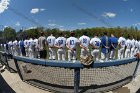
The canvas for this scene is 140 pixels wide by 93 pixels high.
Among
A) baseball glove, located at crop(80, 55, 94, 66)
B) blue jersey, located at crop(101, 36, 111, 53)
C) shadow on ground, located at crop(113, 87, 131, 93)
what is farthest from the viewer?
blue jersey, located at crop(101, 36, 111, 53)

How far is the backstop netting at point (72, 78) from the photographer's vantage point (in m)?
1.52

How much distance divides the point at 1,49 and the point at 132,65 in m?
0.99

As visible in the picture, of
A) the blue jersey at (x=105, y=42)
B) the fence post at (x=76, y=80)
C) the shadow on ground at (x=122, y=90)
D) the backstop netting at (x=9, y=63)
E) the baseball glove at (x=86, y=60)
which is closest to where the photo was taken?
the baseball glove at (x=86, y=60)

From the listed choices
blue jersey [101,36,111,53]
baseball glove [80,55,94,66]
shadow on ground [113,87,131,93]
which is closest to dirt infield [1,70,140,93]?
shadow on ground [113,87,131,93]

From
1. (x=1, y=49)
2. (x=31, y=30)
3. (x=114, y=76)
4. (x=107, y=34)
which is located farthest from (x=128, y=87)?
(x=107, y=34)

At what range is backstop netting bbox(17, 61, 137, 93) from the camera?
152 cm

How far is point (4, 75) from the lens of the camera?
1761mm

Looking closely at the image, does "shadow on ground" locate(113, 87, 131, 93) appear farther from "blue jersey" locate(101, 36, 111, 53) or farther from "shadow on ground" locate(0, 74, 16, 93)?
"blue jersey" locate(101, 36, 111, 53)

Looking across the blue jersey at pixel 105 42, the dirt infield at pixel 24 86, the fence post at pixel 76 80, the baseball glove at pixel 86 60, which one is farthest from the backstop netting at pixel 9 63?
the blue jersey at pixel 105 42

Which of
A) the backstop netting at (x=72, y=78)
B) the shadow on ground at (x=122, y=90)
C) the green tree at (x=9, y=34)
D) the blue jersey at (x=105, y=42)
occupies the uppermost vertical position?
the green tree at (x=9, y=34)

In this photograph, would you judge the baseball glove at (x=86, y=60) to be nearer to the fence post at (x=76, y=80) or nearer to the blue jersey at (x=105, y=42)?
the fence post at (x=76, y=80)

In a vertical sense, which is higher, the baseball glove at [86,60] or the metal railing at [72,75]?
the baseball glove at [86,60]

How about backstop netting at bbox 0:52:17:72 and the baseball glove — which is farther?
backstop netting at bbox 0:52:17:72

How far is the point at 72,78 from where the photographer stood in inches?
60.2
